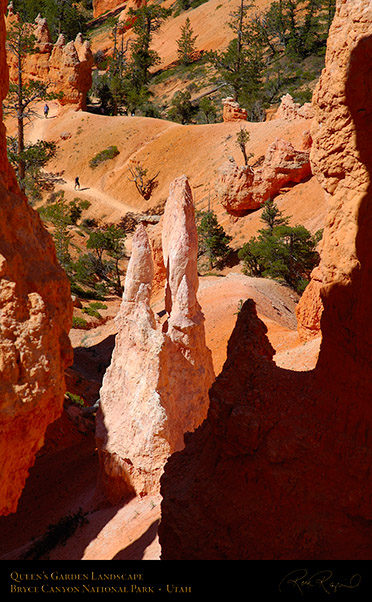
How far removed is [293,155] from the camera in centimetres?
3328

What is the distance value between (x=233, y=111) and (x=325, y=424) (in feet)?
151

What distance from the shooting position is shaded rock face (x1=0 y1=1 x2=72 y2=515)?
5.19 m

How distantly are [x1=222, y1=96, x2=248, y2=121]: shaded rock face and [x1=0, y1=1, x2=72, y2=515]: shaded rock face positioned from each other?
149 ft

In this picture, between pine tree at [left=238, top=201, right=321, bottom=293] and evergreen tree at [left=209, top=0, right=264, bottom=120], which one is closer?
pine tree at [left=238, top=201, right=321, bottom=293]

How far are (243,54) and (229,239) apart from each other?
3018 centimetres

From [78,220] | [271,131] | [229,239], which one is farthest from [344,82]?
[78,220]

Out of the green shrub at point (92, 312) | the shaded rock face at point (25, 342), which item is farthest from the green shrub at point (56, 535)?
the green shrub at point (92, 312)

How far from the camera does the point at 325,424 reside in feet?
19.8

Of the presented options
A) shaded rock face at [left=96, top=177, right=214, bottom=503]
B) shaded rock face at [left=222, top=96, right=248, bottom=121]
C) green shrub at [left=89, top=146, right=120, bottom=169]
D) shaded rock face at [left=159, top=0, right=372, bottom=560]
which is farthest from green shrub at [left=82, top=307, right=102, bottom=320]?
shaded rock face at [left=222, top=96, right=248, bottom=121]

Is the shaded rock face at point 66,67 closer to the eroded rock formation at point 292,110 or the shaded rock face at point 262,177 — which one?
the eroded rock formation at point 292,110

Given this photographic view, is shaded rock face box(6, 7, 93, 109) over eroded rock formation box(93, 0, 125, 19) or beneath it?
beneath
